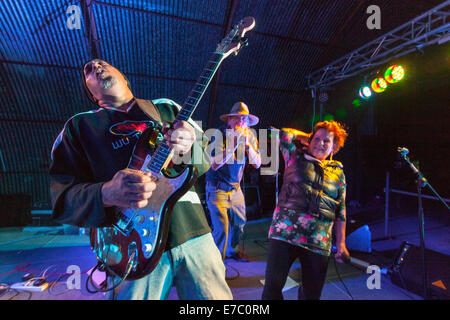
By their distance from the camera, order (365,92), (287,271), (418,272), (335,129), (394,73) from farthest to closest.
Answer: (365,92) < (394,73) < (418,272) < (335,129) < (287,271)

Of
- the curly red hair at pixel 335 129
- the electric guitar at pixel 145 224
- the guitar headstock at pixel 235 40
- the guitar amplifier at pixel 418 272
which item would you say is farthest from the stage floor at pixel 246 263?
the guitar headstock at pixel 235 40

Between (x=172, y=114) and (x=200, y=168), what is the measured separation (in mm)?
488

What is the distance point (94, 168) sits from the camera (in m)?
1.26

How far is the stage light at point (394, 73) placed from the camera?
5.23 m

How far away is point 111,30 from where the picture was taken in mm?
6039

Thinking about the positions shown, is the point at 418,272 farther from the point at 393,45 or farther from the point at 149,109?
the point at 393,45

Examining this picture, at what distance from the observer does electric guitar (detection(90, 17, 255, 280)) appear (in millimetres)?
1110

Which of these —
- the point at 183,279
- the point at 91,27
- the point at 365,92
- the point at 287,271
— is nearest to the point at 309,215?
the point at 287,271

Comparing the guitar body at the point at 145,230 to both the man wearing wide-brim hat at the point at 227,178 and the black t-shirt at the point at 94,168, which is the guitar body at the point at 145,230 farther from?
the man wearing wide-brim hat at the point at 227,178

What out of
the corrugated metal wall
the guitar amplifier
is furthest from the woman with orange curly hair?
the corrugated metal wall

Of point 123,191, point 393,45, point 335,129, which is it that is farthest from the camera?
point 393,45

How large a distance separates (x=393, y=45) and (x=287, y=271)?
273 inches
